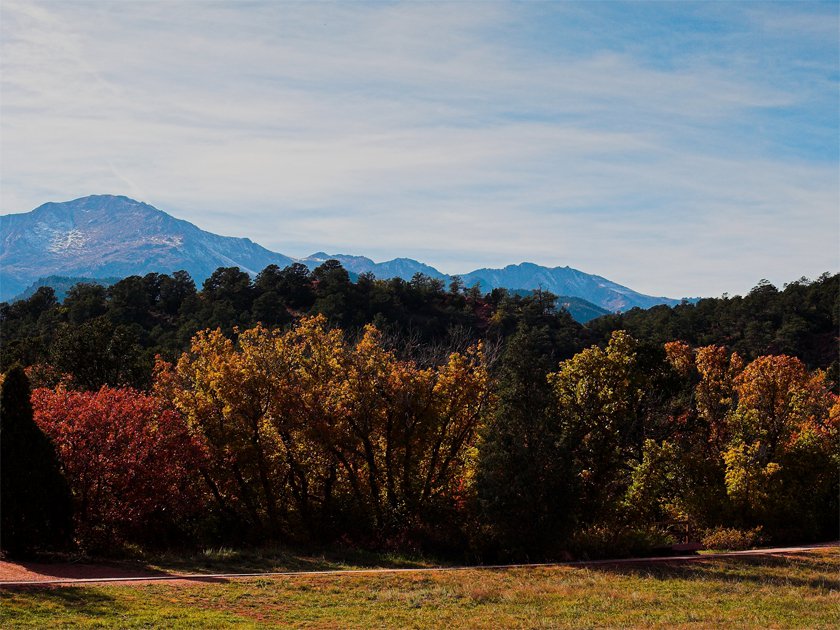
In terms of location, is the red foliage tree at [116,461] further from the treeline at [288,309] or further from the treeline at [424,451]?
the treeline at [288,309]

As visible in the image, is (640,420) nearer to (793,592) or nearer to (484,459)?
(484,459)

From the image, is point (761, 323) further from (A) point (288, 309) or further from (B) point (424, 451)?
(B) point (424, 451)

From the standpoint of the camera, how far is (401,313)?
85.4 meters

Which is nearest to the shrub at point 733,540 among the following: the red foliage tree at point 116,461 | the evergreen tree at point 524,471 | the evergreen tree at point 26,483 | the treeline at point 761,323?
the evergreen tree at point 524,471

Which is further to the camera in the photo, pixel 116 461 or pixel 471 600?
pixel 116 461

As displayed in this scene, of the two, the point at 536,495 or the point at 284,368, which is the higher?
the point at 284,368

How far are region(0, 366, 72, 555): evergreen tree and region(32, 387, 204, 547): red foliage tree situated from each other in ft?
6.43

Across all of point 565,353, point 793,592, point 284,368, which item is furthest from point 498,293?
point 793,592

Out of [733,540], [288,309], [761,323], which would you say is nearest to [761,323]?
[761,323]

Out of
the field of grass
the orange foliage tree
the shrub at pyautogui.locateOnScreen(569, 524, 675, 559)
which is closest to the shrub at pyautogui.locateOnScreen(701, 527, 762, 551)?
the shrub at pyautogui.locateOnScreen(569, 524, 675, 559)

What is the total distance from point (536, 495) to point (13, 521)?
1421 centimetres

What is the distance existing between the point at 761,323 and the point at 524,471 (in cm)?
6043

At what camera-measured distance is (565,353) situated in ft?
249

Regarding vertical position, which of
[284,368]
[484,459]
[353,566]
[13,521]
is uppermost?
[284,368]
